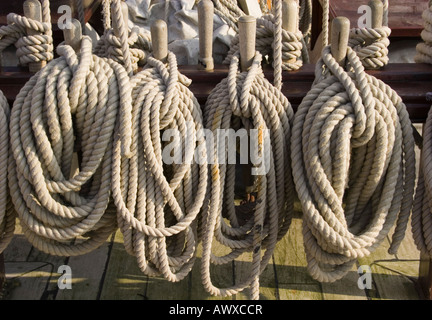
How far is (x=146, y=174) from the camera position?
179 centimetres

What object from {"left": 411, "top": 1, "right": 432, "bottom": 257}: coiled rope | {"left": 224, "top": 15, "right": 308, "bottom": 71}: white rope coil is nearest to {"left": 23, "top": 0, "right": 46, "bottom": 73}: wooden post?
{"left": 224, "top": 15, "right": 308, "bottom": 71}: white rope coil

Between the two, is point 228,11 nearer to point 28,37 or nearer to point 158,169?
point 28,37

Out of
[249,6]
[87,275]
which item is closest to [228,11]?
[249,6]

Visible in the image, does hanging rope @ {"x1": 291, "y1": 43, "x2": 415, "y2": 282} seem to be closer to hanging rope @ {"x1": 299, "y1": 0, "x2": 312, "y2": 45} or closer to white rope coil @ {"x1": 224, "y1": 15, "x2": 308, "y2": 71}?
white rope coil @ {"x1": 224, "y1": 15, "x2": 308, "y2": 71}

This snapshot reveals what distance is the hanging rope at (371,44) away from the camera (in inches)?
76.7

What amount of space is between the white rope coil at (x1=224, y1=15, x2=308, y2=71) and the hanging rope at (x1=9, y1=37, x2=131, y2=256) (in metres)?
0.52

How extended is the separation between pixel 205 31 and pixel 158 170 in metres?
0.51

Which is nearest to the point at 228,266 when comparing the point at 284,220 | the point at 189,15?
the point at 284,220

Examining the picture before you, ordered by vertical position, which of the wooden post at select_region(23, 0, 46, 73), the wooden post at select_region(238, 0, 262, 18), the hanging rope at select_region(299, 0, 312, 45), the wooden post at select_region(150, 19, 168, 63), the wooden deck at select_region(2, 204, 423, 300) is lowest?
the wooden deck at select_region(2, 204, 423, 300)

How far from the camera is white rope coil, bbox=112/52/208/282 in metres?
1.74

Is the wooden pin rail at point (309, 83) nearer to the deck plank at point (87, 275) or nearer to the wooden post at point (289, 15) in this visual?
the wooden post at point (289, 15)

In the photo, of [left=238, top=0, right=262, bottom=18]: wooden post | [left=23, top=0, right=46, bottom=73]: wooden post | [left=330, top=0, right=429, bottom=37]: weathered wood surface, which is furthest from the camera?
[left=330, top=0, right=429, bottom=37]: weathered wood surface
